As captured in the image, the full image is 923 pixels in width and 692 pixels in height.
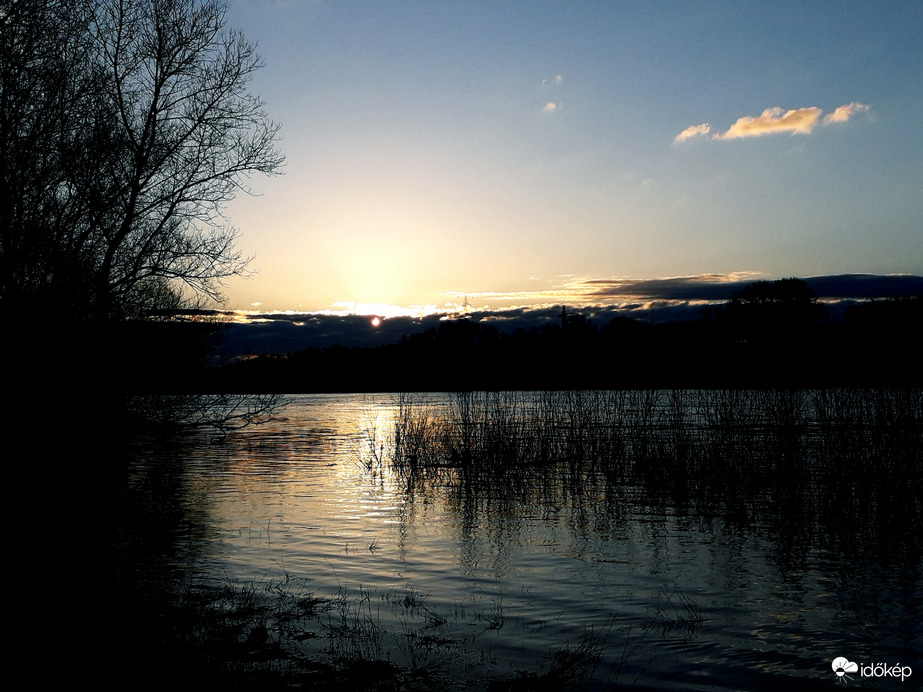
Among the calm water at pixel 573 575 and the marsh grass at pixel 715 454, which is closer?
the calm water at pixel 573 575

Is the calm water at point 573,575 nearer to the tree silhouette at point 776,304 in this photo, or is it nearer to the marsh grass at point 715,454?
the marsh grass at point 715,454

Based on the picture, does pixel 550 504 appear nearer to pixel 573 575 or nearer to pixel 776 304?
pixel 573 575

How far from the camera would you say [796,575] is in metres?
9.66

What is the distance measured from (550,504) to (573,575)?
6.18m

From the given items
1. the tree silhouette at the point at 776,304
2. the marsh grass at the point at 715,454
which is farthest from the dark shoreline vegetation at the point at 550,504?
the tree silhouette at the point at 776,304

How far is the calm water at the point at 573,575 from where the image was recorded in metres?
6.65

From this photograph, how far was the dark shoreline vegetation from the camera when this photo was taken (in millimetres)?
6156

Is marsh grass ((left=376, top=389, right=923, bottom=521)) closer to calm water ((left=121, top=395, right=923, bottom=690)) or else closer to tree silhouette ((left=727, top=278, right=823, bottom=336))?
calm water ((left=121, top=395, right=923, bottom=690))

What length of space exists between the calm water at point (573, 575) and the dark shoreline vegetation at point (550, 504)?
0.07 metres

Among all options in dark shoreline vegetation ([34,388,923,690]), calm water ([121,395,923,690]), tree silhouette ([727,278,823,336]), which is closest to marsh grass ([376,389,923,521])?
dark shoreline vegetation ([34,388,923,690])

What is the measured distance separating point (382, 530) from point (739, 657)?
25.0 feet

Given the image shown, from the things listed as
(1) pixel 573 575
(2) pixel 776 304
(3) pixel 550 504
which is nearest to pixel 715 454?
(3) pixel 550 504

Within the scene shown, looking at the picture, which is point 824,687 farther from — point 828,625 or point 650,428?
point 650,428

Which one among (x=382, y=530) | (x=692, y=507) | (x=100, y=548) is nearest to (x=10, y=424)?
(x=100, y=548)
